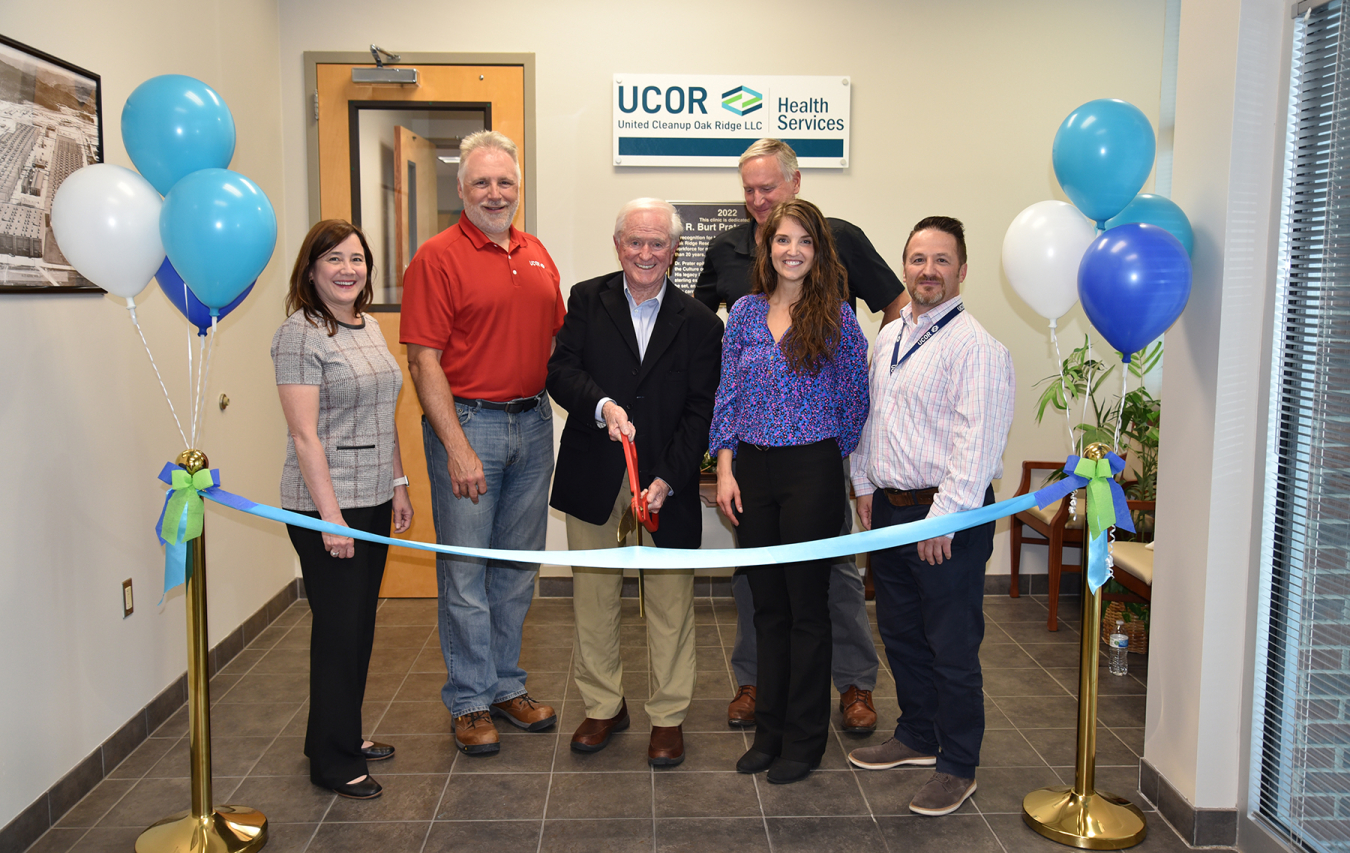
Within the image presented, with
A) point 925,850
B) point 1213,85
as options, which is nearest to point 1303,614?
point 925,850

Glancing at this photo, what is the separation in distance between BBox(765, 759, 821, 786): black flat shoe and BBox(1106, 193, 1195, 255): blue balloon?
1767 mm

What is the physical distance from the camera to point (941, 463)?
8.61 ft

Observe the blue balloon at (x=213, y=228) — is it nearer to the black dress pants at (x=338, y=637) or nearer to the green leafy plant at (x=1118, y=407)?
the black dress pants at (x=338, y=637)

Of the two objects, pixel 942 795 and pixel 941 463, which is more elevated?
pixel 941 463

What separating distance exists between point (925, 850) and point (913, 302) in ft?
4.90

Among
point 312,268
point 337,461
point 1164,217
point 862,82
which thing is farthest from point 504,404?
point 862,82

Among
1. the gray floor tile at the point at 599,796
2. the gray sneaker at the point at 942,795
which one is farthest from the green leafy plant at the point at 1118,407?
the gray floor tile at the point at 599,796

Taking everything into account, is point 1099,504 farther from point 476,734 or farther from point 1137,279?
point 476,734

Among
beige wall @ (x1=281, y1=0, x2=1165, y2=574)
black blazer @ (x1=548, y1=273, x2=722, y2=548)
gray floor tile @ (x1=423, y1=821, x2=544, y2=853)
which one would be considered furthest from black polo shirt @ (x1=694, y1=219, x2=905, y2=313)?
gray floor tile @ (x1=423, y1=821, x2=544, y2=853)

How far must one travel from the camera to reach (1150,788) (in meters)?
2.75

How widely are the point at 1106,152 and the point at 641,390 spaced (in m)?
1.43

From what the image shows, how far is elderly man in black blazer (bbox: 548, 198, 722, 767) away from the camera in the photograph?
9.43 ft

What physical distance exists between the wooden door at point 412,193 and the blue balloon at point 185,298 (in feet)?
7.03

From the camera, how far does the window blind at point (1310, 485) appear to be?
2189 mm
